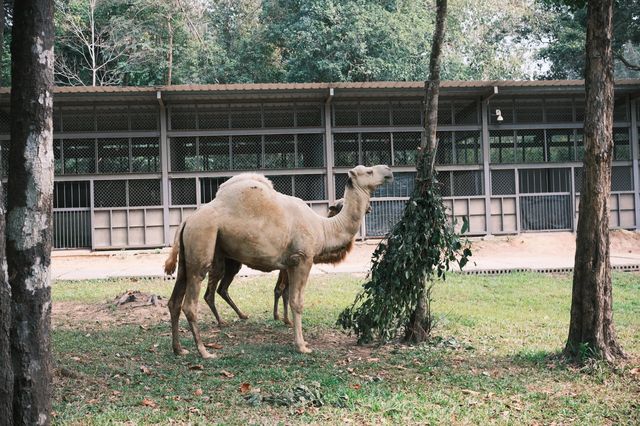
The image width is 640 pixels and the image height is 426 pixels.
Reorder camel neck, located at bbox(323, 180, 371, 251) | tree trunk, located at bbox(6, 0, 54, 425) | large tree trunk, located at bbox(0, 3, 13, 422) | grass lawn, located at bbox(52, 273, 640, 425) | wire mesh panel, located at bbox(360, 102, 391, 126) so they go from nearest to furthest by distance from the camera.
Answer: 1. large tree trunk, located at bbox(0, 3, 13, 422)
2. tree trunk, located at bbox(6, 0, 54, 425)
3. grass lawn, located at bbox(52, 273, 640, 425)
4. camel neck, located at bbox(323, 180, 371, 251)
5. wire mesh panel, located at bbox(360, 102, 391, 126)

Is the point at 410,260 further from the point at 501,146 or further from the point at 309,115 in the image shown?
the point at 501,146

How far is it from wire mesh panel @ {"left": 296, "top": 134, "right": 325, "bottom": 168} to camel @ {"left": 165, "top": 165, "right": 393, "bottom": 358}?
12.2 m

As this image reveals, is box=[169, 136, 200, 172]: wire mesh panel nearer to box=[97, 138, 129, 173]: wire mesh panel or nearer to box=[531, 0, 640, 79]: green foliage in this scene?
box=[97, 138, 129, 173]: wire mesh panel

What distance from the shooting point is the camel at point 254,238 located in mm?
6660

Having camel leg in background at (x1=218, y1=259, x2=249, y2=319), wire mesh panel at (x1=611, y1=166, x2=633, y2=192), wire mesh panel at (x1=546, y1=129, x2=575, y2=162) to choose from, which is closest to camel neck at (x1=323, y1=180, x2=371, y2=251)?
camel leg in background at (x1=218, y1=259, x2=249, y2=319)

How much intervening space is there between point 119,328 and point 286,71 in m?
22.6

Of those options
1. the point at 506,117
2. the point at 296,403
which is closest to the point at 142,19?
the point at 506,117

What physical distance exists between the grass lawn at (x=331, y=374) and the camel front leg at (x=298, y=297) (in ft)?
0.52

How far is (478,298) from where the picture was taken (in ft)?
36.5

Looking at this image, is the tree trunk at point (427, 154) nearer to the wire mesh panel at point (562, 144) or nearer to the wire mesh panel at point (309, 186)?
the wire mesh panel at point (309, 186)

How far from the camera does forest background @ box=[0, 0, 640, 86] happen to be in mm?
27344

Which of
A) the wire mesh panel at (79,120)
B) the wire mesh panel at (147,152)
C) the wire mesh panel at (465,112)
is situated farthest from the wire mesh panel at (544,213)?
the wire mesh panel at (79,120)

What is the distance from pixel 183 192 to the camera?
63.0 feet

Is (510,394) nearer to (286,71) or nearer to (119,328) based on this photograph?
(119,328)
